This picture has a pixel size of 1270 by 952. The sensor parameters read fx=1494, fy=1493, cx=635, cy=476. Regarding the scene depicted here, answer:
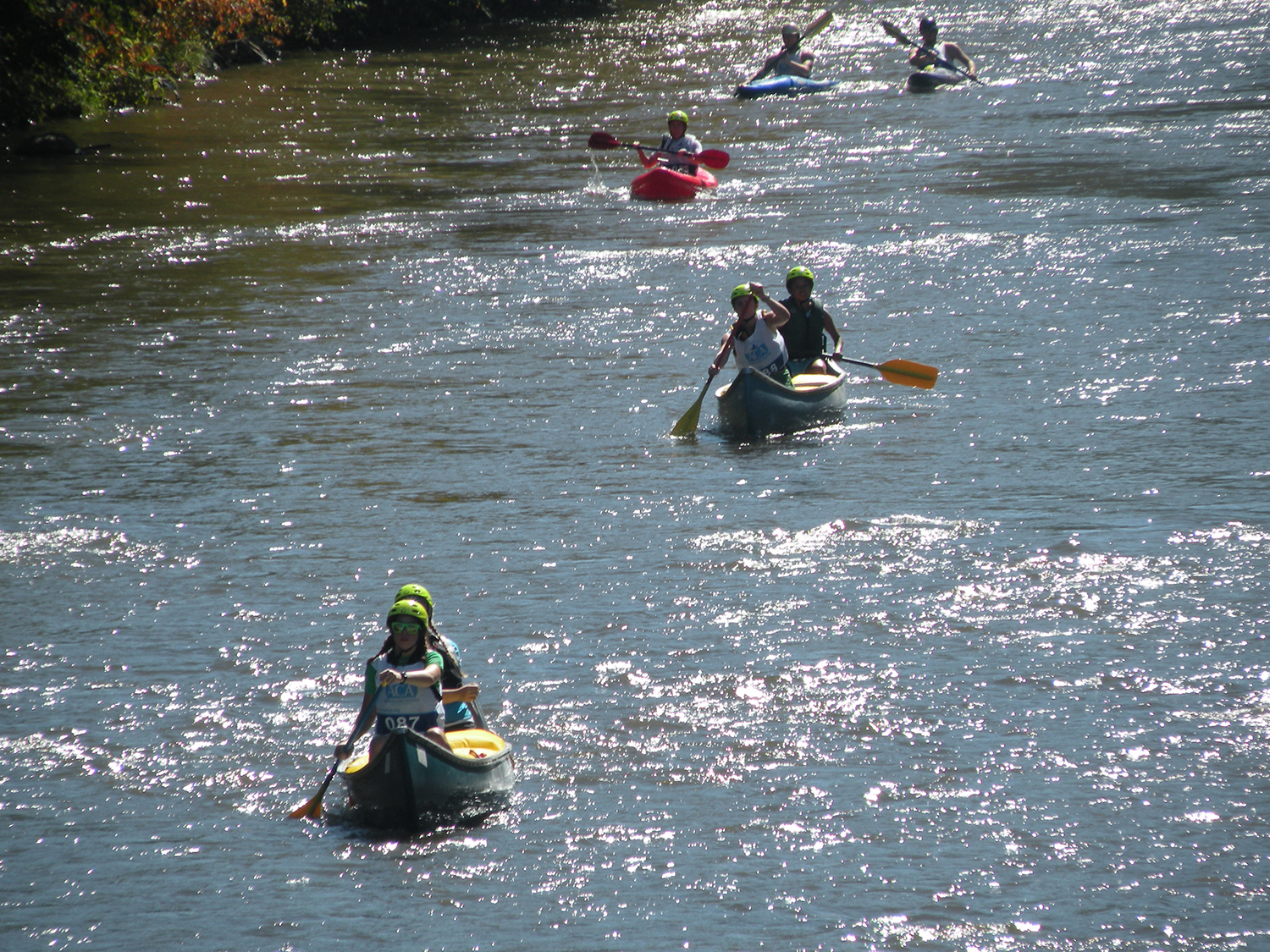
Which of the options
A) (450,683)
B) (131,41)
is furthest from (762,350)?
(131,41)

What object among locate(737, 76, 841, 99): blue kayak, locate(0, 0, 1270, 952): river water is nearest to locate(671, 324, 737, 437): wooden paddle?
locate(0, 0, 1270, 952): river water

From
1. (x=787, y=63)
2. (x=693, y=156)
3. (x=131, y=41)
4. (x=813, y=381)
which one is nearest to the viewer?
(x=813, y=381)

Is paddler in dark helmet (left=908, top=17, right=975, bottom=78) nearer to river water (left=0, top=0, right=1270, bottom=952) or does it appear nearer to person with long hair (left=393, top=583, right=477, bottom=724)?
river water (left=0, top=0, right=1270, bottom=952)

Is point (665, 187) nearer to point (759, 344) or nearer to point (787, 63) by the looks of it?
point (759, 344)

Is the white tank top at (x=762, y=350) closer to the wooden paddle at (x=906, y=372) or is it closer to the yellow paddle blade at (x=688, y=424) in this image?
the yellow paddle blade at (x=688, y=424)

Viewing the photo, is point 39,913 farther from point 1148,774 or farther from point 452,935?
point 1148,774

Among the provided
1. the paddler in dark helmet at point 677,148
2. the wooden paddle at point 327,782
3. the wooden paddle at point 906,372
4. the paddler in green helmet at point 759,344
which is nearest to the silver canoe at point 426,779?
the wooden paddle at point 327,782

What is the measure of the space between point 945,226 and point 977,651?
14.8m

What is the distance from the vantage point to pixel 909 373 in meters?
15.5

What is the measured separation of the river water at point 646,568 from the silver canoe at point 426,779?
0.17 m

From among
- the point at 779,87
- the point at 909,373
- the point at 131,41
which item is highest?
the point at 131,41

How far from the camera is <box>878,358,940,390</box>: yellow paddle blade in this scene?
50.3 ft

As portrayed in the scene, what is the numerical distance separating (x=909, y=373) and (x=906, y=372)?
0.04 meters

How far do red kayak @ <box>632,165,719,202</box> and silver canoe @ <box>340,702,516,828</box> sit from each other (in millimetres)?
19520
